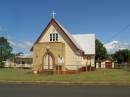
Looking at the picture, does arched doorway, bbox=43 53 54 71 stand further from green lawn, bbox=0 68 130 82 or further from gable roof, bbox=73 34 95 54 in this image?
gable roof, bbox=73 34 95 54

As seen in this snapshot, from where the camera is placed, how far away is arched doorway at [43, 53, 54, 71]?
48406 mm

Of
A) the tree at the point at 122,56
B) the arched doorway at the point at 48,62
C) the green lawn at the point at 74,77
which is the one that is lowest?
the green lawn at the point at 74,77

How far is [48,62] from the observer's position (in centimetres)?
4881

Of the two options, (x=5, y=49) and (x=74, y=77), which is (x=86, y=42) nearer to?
(x=74, y=77)

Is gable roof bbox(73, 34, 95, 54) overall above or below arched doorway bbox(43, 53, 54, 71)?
above

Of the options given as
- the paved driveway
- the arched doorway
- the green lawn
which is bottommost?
the paved driveway

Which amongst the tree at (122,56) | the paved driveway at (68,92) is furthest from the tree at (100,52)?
the paved driveway at (68,92)

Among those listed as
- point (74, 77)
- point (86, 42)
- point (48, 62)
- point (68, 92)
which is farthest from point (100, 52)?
point (68, 92)

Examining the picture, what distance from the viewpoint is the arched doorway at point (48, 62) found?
48406 mm

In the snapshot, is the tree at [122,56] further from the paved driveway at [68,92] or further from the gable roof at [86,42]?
the paved driveway at [68,92]

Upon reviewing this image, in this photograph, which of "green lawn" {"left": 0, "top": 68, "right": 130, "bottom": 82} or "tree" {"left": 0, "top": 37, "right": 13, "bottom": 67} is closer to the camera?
"green lawn" {"left": 0, "top": 68, "right": 130, "bottom": 82}

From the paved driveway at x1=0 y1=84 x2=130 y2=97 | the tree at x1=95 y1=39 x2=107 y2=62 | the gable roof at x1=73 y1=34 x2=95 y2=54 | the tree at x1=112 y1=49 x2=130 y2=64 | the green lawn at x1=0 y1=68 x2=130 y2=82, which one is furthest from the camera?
the tree at x1=112 y1=49 x2=130 y2=64

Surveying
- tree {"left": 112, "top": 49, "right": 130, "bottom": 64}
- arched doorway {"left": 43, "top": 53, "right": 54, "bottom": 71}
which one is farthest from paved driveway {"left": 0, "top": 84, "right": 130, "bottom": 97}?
tree {"left": 112, "top": 49, "right": 130, "bottom": 64}

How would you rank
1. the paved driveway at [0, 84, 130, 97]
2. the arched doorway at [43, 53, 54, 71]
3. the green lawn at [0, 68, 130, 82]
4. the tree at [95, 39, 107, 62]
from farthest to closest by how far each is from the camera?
the tree at [95, 39, 107, 62] < the arched doorway at [43, 53, 54, 71] < the green lawn at [0, 68, 130, 82] < the paved driveway at [0, 84, 130, 97]
